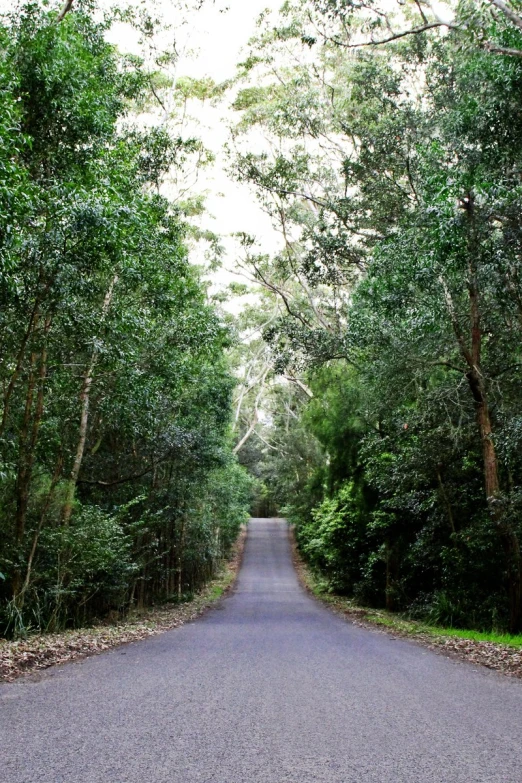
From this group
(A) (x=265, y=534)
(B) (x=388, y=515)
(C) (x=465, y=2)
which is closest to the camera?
(C) (x=465, y=2)

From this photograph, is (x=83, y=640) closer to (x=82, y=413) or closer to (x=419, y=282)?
(x=82, y=413)

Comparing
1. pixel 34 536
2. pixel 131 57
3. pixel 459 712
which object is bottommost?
pixel 459 712

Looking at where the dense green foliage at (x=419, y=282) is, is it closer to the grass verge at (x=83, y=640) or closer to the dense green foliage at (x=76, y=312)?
the dense green foliage at (x=76, y=312)

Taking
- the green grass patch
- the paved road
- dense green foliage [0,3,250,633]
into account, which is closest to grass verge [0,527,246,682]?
the paved road

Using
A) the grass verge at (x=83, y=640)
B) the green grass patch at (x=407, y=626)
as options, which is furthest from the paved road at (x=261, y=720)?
the green grass patch at (x=407, y=626)

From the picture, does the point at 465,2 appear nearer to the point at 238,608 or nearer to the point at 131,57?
the point at 131,57

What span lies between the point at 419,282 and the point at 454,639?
19.8 ft

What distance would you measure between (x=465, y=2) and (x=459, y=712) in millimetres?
8236

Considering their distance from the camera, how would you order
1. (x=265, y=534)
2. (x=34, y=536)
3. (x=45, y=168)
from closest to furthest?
(x=45, y=168), (x=34, y=536), (x=265, y=534)

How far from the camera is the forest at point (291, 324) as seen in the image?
8141 millimetres

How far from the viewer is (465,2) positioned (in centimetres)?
779

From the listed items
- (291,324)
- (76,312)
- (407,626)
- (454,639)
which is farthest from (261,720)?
(291,324)

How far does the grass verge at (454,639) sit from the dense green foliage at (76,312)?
230 inches

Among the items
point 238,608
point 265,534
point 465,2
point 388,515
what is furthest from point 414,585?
point 265,534
